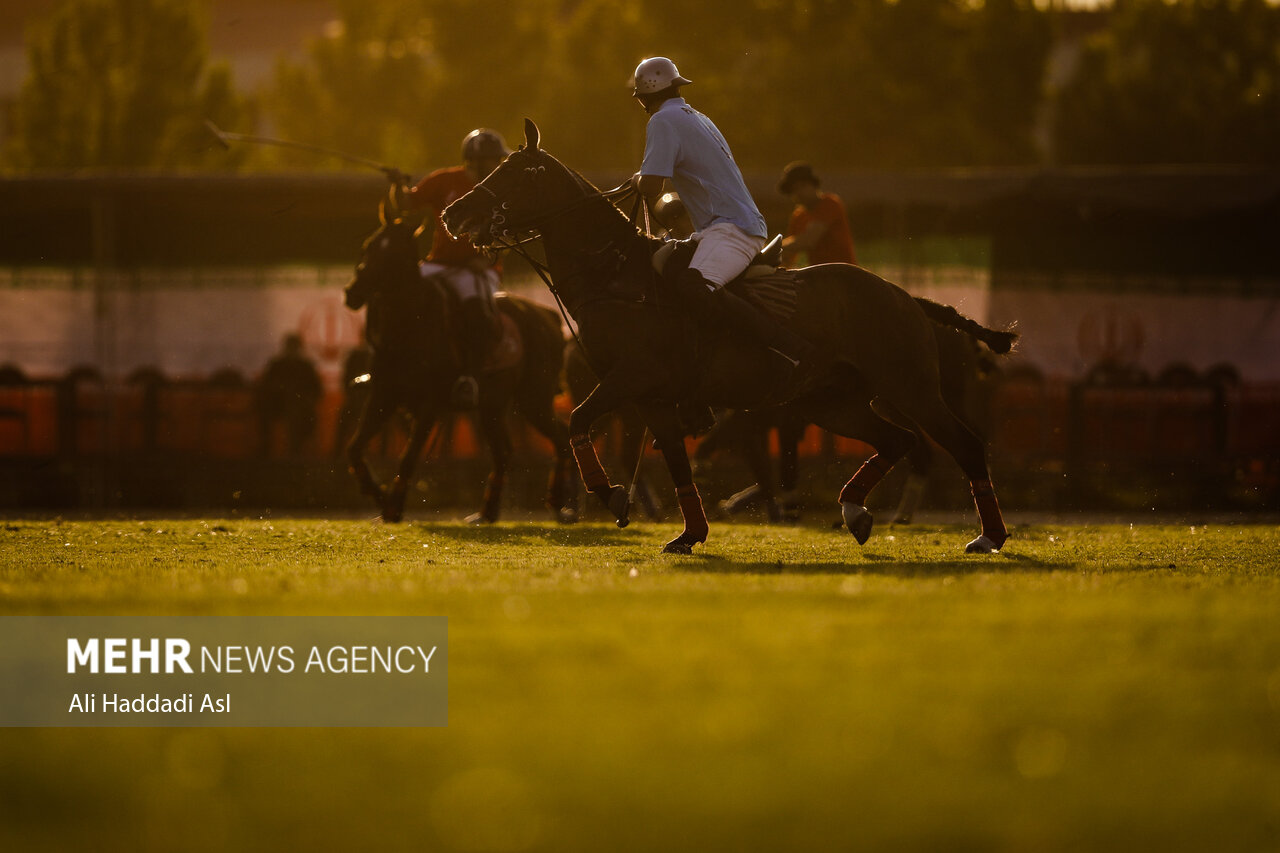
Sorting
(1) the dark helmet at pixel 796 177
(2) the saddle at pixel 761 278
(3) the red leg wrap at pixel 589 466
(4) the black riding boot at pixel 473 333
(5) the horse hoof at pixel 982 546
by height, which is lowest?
(5) the horse hoof at pixel 982 546

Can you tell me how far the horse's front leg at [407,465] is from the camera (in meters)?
15.0

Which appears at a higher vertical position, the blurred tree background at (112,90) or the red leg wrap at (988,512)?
the blurred tree background at (112,90)

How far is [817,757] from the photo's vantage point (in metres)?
5.09

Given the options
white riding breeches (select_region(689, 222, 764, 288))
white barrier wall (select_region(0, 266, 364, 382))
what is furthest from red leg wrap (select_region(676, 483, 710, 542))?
white barrier wall (select_region(0, 266, 364, 382))

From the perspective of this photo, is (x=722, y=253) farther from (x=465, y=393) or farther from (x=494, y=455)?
(x=494, y=455)

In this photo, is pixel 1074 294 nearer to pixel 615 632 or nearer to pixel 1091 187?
pixel 1091 187

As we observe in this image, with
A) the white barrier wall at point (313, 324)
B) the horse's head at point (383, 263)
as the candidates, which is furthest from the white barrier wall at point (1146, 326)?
the horse's head at point (383, 263)

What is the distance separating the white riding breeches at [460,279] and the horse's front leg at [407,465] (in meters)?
0.95

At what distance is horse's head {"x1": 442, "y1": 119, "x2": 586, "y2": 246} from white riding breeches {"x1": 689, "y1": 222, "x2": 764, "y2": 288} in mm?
777

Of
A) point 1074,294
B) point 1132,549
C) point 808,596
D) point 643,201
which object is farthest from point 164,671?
point 1074,294

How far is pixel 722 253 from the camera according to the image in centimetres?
1099

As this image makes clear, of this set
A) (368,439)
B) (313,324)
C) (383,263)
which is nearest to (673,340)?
(383,263)

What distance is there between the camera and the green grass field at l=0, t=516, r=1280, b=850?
437cm

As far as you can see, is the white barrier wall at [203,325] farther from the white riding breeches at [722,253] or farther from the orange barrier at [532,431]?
the white riding breeches at [722,253]
